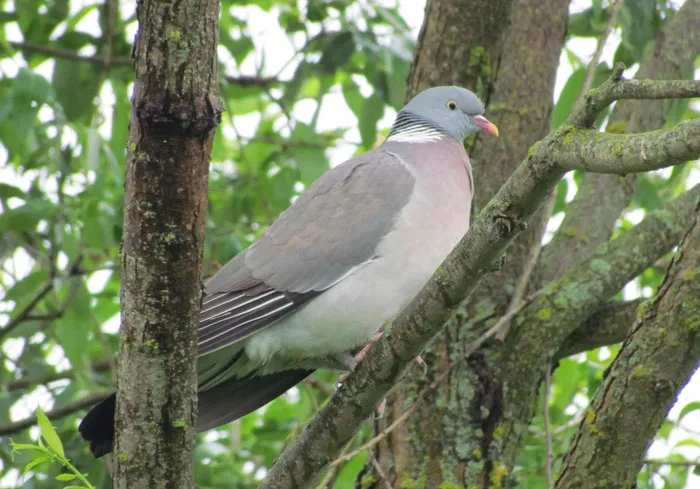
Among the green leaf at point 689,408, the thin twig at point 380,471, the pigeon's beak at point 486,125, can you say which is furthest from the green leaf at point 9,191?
the green leaf at point 689,408

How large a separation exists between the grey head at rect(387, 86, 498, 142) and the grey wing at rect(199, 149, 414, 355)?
0.32 meters

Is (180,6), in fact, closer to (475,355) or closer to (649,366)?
(649,366)

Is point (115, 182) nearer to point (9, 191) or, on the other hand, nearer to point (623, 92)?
point (9, 191)

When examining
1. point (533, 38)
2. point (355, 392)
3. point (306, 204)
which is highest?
point (533, 38)

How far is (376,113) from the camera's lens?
4.23 meters

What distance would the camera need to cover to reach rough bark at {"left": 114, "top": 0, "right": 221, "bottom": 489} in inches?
73.3

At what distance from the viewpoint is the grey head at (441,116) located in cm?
357

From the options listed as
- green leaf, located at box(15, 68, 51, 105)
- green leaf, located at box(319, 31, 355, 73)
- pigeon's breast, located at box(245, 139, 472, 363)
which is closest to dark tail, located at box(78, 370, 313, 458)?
pigeon's breast, located at box(245, 139, 472, 363)

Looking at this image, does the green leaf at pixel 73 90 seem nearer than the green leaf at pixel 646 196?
No

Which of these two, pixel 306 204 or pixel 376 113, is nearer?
pixel 306 204

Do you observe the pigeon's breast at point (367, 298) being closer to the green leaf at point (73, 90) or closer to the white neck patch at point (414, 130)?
the white neck patch at point (414, 130)

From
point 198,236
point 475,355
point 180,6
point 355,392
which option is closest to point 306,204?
point 475,355

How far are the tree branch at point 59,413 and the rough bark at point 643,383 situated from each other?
6.54 ft

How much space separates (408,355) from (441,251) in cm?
84
